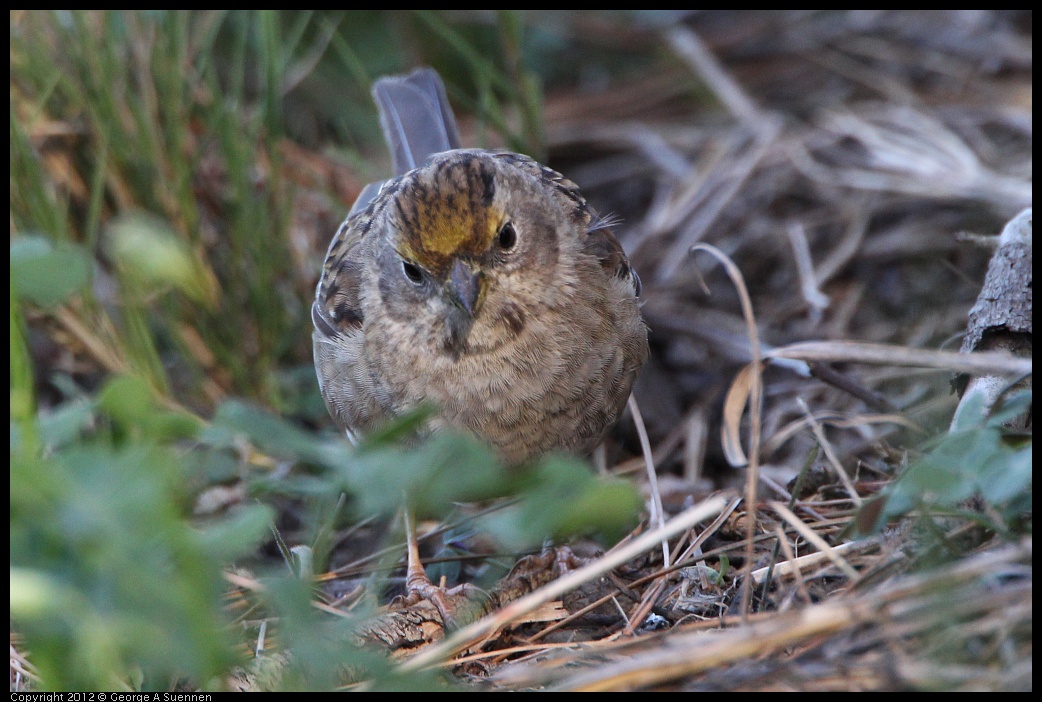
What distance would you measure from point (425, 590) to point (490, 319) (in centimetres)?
98

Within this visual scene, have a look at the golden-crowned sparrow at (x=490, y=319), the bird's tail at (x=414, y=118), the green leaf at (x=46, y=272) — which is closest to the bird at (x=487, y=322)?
the golden-crowned sparrow at (x=490, y=319)

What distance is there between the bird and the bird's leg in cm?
1

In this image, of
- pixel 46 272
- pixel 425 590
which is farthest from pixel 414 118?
pixel 46 272

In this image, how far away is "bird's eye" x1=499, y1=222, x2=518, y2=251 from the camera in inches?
132

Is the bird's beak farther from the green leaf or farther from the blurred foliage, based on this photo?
the blurred foliage

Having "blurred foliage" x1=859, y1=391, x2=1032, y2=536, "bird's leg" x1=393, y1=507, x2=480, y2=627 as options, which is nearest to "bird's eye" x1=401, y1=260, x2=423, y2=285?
"bird's leg" x1=393, y1=507, x2=480, y2=627

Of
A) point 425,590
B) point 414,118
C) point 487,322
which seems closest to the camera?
point 487,322

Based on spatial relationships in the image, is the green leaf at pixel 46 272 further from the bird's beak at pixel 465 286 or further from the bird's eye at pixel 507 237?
the bird's eye at pixel 507 237

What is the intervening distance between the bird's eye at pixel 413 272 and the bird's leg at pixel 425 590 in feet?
2.58

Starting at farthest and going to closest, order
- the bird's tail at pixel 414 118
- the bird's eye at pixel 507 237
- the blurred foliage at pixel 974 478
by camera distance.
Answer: the bird's tail at pixel 414 118 → the bird's eye at pixel 507 237 → the blurred foliage at pixel 974 478

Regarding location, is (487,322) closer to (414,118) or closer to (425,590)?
(425,590)

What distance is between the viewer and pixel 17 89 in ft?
15.1

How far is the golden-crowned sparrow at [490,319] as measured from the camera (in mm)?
3316

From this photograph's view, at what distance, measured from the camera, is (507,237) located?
3.39 m
